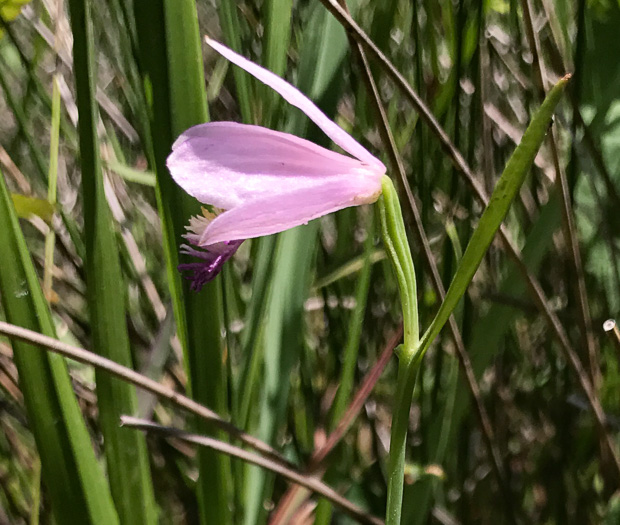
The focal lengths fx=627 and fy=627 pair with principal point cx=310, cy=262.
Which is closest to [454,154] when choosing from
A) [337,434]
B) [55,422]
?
[337,434]

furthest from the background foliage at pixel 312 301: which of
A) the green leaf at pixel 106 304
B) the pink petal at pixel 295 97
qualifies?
the pink petal at pixel 295 97

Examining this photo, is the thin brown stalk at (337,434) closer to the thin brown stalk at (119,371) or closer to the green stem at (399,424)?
the thin brown stalk at (119,371)

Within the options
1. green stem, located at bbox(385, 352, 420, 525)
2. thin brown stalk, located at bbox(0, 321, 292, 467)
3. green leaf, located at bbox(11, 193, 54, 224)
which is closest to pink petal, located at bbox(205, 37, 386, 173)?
green stem, located at bbox(385, 352, 420, 525)

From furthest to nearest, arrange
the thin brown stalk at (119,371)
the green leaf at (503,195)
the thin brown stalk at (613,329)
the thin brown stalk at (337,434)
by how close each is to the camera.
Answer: the thin brown stalk at (337,434) < the thin brown stalk at (613,329) < the thin brown stalk at (119,371) < the green leaf at (503,195)

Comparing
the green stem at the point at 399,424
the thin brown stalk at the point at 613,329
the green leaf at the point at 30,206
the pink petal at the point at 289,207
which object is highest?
the pink petal at the point at 289,207

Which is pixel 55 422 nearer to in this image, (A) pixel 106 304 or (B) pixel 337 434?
(A) pixel 106 304

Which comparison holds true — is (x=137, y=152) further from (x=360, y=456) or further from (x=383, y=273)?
(x=360, y=456)

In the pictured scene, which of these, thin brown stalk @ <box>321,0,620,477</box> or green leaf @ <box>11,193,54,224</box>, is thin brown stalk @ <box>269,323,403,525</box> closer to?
thin brown stalk @ <box>321,0,620,477</box>
